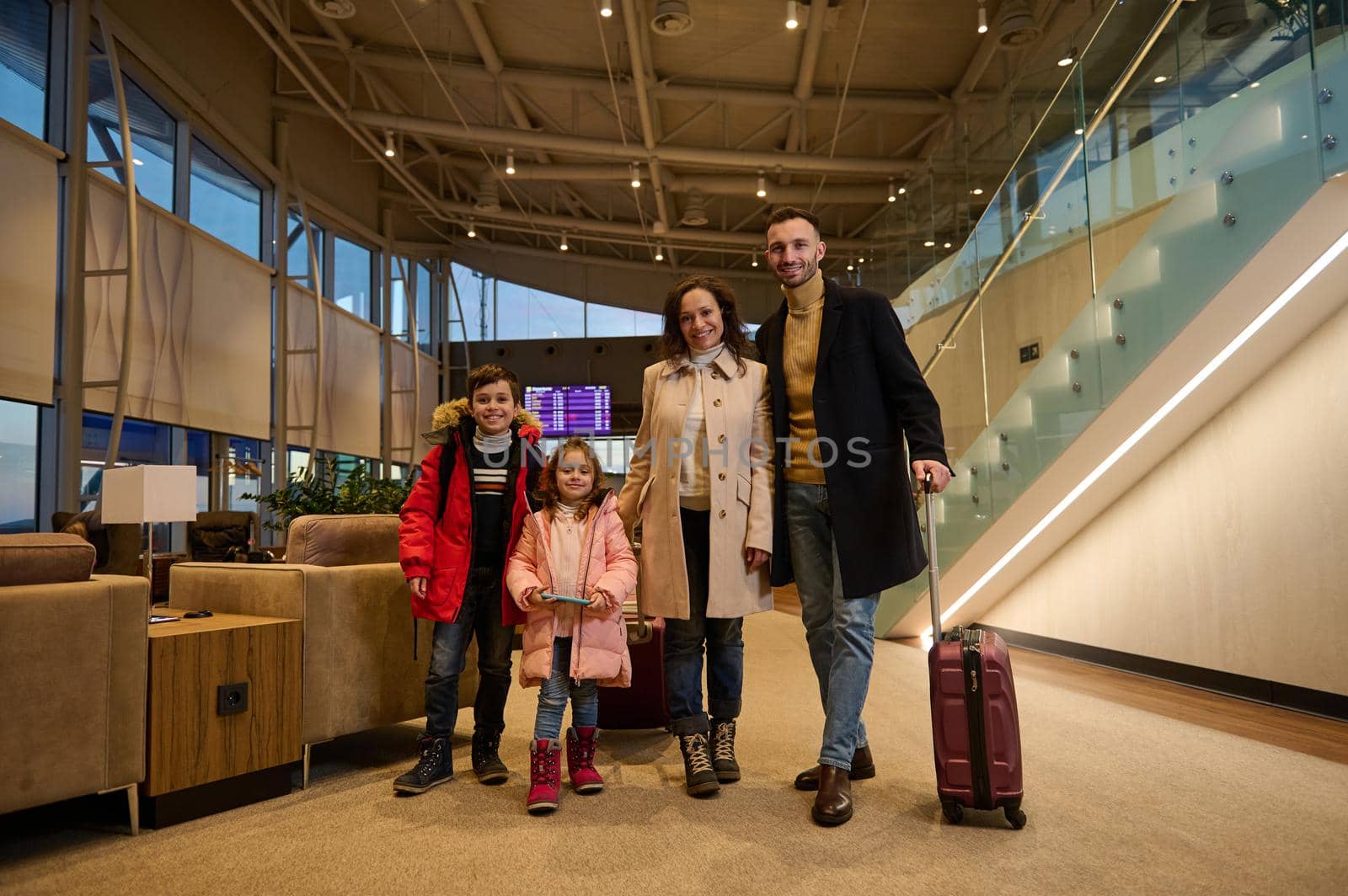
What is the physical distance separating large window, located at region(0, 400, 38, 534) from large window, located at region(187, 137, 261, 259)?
3284 mm

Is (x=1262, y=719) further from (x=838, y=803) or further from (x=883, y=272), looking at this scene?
(x=883, y=272)

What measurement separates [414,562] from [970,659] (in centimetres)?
168

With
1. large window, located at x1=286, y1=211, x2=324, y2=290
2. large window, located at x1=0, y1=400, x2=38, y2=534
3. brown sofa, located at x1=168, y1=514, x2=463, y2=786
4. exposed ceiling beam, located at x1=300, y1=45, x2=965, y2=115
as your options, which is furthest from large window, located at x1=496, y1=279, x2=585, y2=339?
brown sofa, located at x1=168, y1=514, x2=463, y2=786

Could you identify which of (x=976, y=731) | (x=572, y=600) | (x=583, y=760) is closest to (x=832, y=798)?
(x=976, y=731)

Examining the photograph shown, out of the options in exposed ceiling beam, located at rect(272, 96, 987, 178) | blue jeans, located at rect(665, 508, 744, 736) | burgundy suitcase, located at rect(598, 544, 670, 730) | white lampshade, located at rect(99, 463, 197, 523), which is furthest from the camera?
exposed ceiling beam, located at rect(272, 96, 987, 178)

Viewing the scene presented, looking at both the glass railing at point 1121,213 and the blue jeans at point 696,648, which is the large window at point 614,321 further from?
the blue jeans at point 696,648

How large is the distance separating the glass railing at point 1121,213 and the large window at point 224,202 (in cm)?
837

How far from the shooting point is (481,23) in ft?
30.1

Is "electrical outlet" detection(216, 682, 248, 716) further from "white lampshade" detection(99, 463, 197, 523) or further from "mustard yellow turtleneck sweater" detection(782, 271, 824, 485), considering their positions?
"mustard yellow turtleneck sweater" detection(782, 271, 824, 485)

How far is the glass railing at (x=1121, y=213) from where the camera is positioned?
3.23 meters

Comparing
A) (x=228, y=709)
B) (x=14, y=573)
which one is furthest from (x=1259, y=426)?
(x=14, y=573)

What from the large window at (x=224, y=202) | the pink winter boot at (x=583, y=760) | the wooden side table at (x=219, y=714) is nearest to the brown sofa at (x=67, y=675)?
the wooden side table at (x=219, y=714)

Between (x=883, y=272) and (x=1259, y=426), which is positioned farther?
(x=883, y=272)

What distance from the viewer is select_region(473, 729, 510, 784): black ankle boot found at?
2826 millimetres
